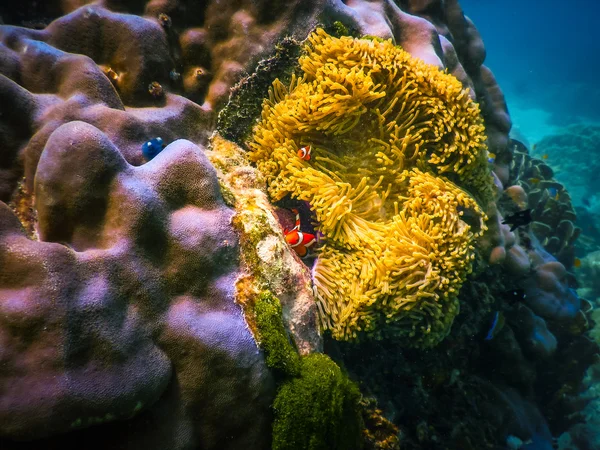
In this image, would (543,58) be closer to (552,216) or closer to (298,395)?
(552,216)

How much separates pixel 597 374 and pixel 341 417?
9715 millimetres

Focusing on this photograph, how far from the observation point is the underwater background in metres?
1.98

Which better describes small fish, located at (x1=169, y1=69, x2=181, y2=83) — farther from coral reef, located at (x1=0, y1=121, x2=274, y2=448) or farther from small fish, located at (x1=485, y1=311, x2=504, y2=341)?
small fish, located at (x1=485, y1=311, x2=504, y2=341)

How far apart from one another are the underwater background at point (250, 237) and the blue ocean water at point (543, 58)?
31.1 m

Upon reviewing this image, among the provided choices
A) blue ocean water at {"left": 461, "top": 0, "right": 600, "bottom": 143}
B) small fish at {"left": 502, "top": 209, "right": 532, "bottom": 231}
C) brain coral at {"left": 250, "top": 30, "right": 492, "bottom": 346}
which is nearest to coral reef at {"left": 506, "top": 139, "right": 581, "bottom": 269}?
small fish at {"left": 502, "top": 209, "right": 532, "bottom": 231}

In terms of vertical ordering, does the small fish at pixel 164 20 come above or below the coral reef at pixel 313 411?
above

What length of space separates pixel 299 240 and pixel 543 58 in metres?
70.6

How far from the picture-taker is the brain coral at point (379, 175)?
124 inches

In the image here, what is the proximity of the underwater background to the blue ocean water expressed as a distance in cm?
3105

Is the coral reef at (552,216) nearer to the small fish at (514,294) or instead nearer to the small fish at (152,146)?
the small fish at (514,294)

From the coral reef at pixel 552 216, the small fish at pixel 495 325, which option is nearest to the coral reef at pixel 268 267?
the small fish at pixel 495 325

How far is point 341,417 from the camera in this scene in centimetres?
259

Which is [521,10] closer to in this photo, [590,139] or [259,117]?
[590,139]

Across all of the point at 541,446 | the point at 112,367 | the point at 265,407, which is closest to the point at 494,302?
the point at 541,446
